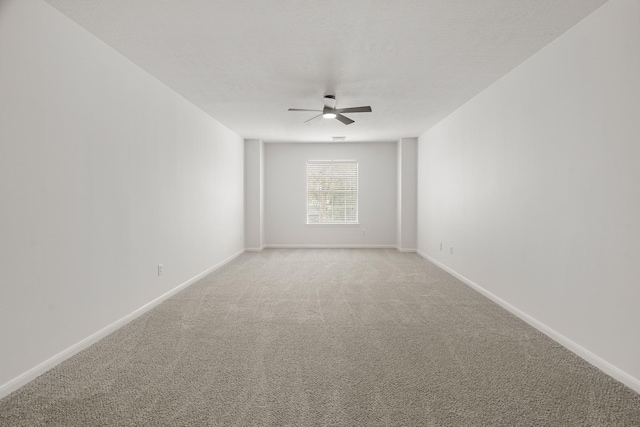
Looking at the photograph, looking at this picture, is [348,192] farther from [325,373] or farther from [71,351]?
[71,351]

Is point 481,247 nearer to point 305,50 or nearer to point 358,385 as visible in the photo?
point 358,385

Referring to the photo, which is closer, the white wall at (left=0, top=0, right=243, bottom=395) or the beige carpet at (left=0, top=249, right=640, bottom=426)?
the beige carpet at (left=0, top=249, right=640, bottom=426)

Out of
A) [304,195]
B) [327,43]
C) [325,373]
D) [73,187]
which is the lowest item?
[325,373]

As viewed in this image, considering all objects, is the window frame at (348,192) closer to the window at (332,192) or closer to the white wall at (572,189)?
the window at (332,192)

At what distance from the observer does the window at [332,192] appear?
793cm

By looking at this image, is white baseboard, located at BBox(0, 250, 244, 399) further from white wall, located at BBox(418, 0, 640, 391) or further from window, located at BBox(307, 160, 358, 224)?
window, located at BBox(307, 160, 358, 224)

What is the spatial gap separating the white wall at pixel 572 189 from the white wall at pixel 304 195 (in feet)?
12.1

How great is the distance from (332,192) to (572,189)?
5690 millimetres

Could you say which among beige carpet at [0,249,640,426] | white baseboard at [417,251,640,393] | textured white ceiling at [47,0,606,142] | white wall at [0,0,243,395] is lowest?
beige carpet at [0,249,640,426]

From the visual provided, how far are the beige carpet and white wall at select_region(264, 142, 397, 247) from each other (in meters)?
4.25

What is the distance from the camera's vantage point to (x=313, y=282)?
459 cm

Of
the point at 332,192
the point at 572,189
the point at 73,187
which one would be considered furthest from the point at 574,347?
the point at 332,192

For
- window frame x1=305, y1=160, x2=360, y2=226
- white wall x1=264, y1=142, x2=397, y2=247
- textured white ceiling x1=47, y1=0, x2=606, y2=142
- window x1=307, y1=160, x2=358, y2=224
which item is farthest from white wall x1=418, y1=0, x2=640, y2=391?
window x1=307, y1=160, x2=358, y2=224

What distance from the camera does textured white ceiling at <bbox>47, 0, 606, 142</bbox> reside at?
229 centimetres
